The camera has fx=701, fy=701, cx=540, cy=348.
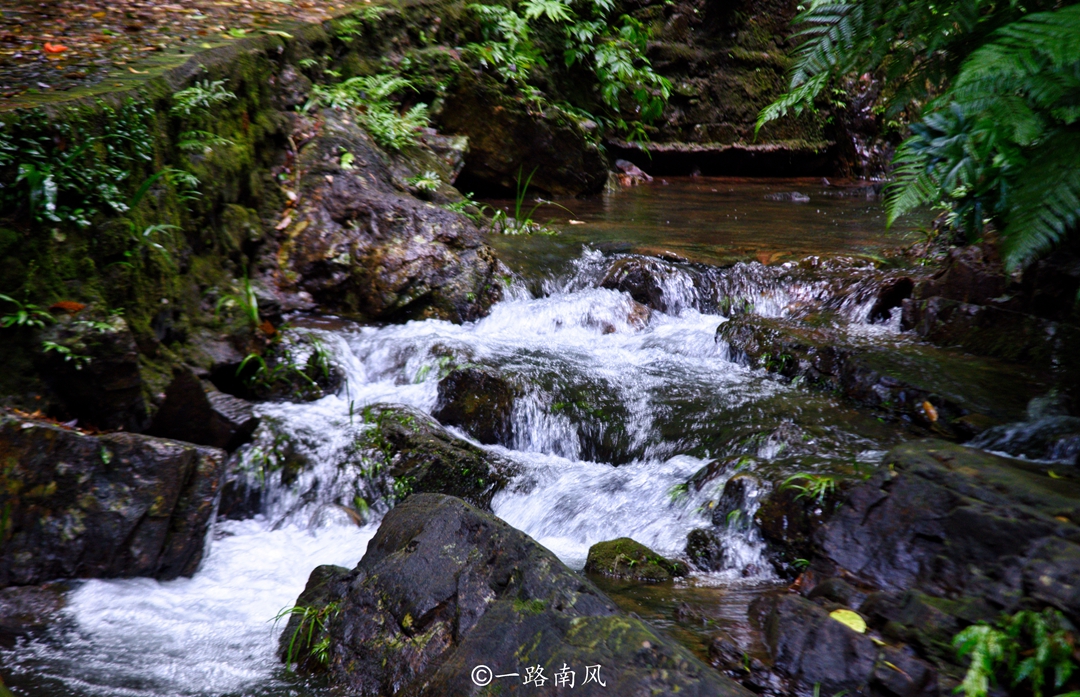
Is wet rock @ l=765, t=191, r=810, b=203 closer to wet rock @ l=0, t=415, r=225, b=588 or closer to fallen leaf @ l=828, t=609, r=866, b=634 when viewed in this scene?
fallen leaf @ l=828, t=609, r=866, b=634

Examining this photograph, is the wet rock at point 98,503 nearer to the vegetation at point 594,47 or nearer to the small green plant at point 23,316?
the small green plant at point 23,316

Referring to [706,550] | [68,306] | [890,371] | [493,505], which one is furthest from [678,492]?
[68,306]

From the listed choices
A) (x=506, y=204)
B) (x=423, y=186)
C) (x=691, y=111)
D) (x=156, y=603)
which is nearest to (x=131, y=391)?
(x=156, y=603)

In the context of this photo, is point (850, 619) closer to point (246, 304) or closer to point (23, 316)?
point (23, 316)

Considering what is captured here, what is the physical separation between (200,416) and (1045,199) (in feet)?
13.9

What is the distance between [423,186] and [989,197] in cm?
598

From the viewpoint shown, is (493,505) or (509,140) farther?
(509,140)

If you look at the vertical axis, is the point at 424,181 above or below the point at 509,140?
below

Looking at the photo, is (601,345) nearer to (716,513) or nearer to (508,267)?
(508,267)

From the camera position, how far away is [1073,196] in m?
2.22

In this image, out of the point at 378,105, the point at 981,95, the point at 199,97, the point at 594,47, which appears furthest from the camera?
the point at 594,47

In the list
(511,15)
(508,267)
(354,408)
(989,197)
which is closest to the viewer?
(989,197)

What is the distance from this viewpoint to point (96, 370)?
358cm

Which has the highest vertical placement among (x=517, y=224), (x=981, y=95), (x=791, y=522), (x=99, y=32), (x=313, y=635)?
(x=99, y=32)
